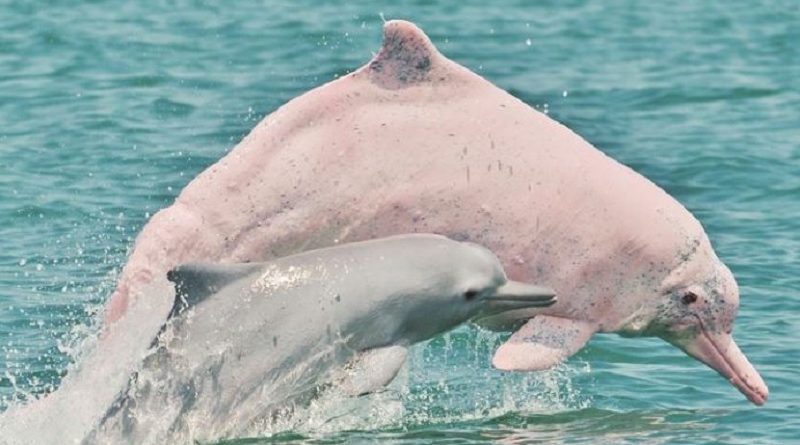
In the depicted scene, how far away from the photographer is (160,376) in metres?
13.3

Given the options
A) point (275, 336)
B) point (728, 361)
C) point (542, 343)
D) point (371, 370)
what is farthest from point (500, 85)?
point (371, 370)

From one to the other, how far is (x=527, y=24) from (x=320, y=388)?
A: 20269mm

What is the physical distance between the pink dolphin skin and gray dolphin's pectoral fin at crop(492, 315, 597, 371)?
→ 0.01 meters

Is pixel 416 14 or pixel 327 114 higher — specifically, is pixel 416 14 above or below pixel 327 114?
below

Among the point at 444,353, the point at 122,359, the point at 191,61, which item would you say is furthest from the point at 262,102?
the point at 122,359

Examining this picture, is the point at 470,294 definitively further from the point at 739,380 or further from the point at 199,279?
the point at 739,380

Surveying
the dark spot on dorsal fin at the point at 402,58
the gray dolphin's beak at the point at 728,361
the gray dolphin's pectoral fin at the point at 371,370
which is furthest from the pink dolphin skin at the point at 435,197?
the gray dolphin's pectoral fin at the point at 371,370

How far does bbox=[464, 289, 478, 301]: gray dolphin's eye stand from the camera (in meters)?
13.8

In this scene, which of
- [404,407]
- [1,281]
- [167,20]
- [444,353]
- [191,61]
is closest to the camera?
[404,407]

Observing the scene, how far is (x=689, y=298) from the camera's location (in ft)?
48.2

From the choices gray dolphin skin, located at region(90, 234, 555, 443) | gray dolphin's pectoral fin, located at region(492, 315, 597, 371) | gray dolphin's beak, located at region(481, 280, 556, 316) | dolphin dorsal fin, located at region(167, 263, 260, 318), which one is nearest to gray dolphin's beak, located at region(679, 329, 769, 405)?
gray dolphin's pectoral fin, located at region(492, 315, 597, 371)

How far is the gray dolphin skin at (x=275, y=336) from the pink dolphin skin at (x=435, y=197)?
44cm

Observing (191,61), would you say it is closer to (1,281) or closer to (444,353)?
(1,281)

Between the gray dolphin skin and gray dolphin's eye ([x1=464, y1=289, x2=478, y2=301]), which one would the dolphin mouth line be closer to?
gray dolphin's eye ([x1=464, y1=289, x2=478, y2=301])
